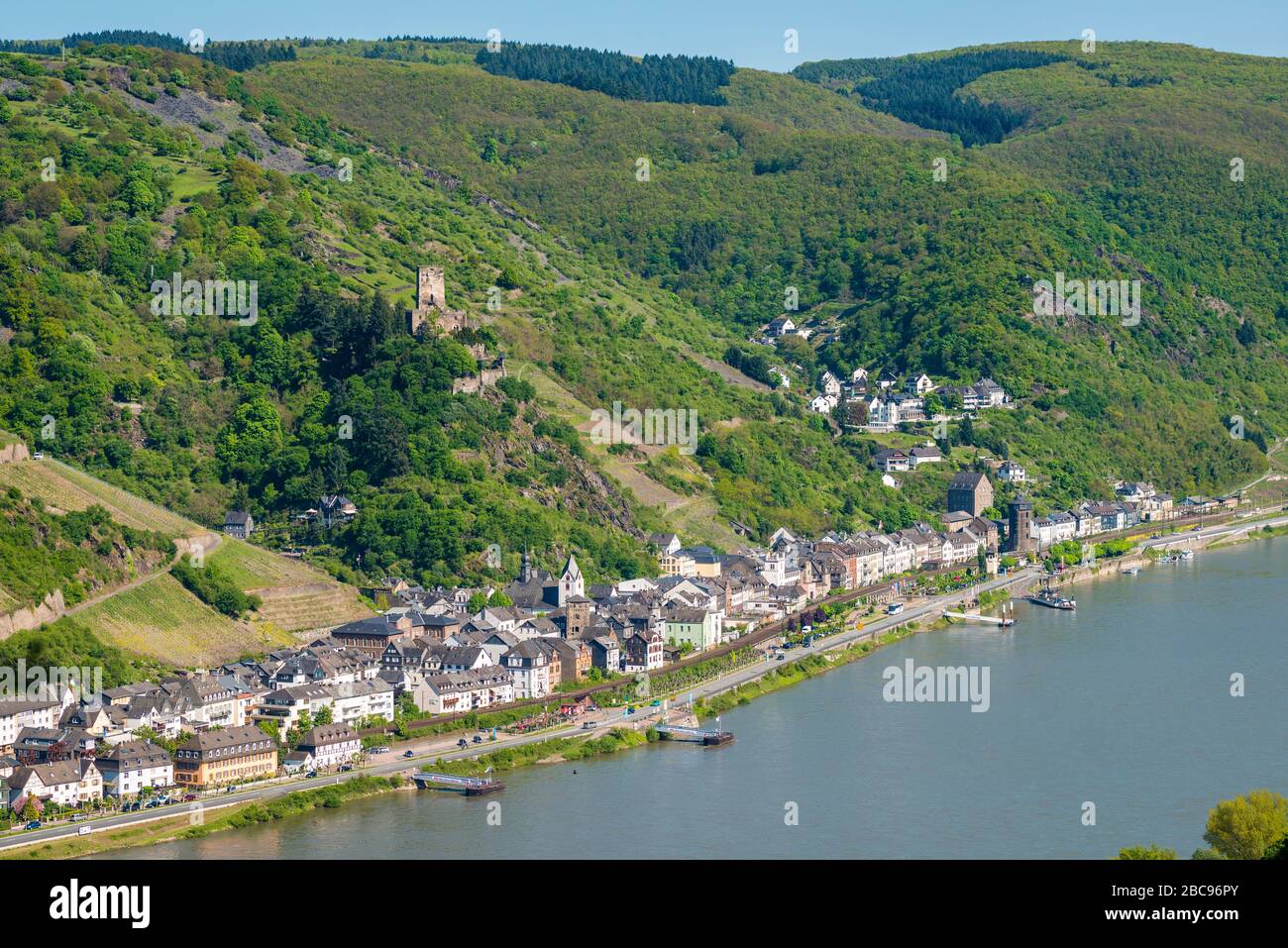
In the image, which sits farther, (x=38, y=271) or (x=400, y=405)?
(x=38, y=271)

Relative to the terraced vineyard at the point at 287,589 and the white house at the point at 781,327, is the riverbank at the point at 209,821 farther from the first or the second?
the white house at the point at 781,327

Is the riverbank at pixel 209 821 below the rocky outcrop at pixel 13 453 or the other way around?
below

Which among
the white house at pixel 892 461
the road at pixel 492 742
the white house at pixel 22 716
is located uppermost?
the white house at pixel 892 461

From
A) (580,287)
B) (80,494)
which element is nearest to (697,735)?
(80,494)

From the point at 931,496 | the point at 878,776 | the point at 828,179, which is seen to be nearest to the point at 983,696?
the point at 878,776

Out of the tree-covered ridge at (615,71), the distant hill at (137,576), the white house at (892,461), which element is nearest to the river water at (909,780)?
the distant hill at (137,576)

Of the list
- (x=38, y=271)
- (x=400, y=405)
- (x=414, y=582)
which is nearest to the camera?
(x=414, y=582)

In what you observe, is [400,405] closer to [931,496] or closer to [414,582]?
[414,582]
